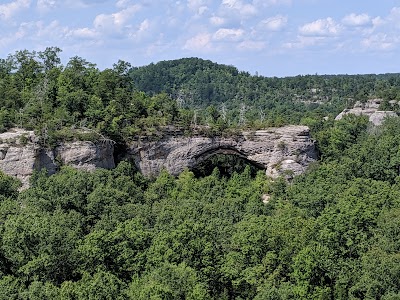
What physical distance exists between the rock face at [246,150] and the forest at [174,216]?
131cm

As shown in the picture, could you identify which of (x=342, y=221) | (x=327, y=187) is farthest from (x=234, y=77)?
(x=342, y=221)

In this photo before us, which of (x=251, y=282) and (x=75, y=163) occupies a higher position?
(x=75, y=163)

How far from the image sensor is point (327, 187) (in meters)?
52.6

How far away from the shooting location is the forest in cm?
3228

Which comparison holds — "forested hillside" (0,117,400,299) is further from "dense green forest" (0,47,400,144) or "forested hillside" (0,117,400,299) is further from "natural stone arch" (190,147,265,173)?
"natural stone arch" (190,147,265,173)

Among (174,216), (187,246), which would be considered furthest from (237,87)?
(187,246)

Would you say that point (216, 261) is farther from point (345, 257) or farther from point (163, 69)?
point (163, 69)

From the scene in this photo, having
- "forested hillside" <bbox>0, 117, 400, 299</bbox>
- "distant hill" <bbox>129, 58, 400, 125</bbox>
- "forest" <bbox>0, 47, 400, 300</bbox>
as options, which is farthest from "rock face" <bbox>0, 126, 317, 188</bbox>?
"distant hill" <bbox>129, 58, 400, 125</bbox>

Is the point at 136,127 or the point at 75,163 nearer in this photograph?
the point at 75,163

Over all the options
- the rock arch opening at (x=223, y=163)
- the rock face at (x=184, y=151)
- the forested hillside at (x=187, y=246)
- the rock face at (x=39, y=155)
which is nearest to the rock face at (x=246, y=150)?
the rock face at (x=184, y=151)

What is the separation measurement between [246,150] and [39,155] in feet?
68.9

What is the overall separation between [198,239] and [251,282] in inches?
166

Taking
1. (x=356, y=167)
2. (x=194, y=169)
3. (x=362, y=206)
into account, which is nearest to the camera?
(x=362, y=206)

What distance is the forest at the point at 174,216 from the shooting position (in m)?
32.3
